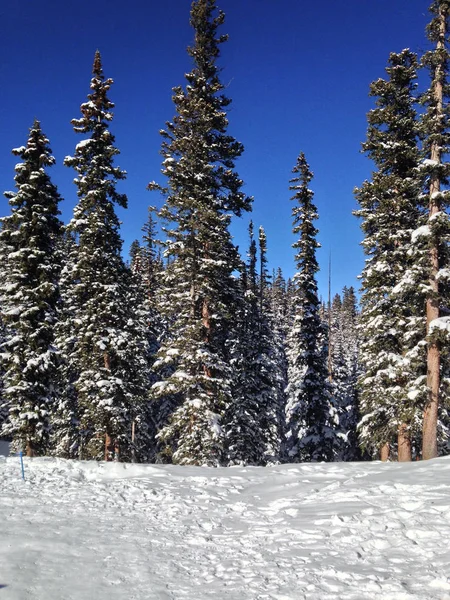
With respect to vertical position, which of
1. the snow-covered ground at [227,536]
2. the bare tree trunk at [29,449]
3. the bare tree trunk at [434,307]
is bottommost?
the bare tree trunk at [29,449]

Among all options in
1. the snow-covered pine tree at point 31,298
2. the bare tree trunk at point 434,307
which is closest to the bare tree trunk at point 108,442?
the snow-covered pine tree at point 31,298

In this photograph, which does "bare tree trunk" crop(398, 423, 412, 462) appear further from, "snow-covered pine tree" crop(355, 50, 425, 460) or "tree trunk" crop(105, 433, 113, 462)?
"tree trunk" crop(105, 433, 113, 462)

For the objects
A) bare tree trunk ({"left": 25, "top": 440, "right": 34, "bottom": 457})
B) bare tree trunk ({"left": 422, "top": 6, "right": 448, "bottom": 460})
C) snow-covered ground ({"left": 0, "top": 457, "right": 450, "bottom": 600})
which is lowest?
bare tree trunk ({"left": 25, "top": 440, "right": 34, "bottom": 457})

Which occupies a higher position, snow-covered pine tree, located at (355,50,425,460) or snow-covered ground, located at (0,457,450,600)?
snow-covered pine tree, located at (355,50,425,460)

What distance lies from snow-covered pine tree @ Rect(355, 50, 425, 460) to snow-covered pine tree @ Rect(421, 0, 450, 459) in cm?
119

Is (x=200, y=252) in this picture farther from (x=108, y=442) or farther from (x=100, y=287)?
(x=108, y=442)

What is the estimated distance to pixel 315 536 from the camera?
7914 mm

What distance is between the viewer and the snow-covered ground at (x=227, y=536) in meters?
6.09

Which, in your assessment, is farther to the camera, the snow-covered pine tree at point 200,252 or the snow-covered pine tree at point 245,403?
the snow-covered pine tree at point 245,403

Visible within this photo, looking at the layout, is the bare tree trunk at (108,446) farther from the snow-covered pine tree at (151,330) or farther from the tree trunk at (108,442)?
the snow-covered pine tree at (151,330)

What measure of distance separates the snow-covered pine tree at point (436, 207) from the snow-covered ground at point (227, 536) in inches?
149

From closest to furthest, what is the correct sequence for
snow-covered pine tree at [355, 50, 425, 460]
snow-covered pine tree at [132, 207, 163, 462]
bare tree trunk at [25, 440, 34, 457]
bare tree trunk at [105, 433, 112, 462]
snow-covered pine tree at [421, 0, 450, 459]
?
1. snow-covered pine tree at [421, 0, 450, 459]
2. snow-covered pine tree at [355, 50, 425, 460]
3. bare tree trunk at [25, 440, 34, 457]
4. bare tree trunk at [105, 433, 112, 462]
5. snow-covered pine tree at [132, 207, 163, 462]

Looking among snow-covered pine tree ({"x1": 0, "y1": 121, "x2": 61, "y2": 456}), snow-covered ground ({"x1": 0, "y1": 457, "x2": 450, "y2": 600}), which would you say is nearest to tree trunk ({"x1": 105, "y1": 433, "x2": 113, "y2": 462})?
snow-covered pine tree ({"x1": 0, "y1": 121, "x2": 61, "y2": 456})

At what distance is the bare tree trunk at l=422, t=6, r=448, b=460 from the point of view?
15.1 metres
